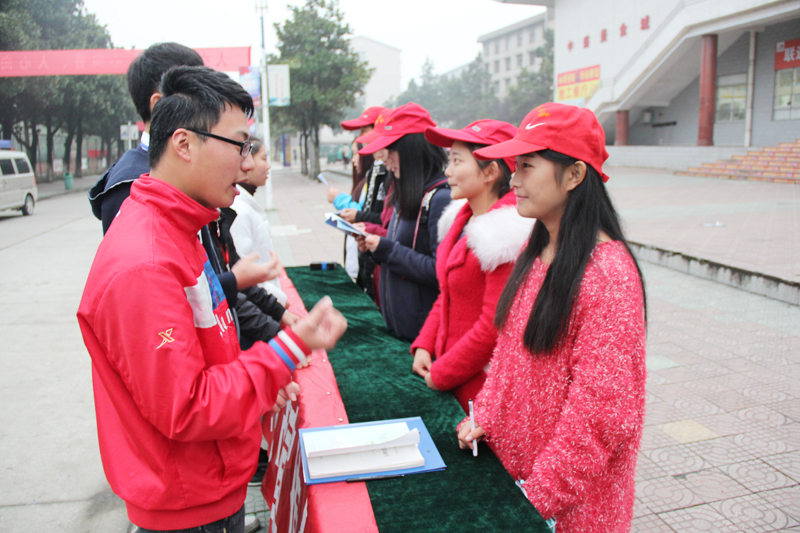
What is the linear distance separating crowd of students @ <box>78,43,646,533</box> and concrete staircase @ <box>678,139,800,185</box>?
54.2 ft

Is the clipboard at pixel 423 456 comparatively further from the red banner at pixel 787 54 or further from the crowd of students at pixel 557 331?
the red banner at pixel 787 54

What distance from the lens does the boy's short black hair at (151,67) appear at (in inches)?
77.0

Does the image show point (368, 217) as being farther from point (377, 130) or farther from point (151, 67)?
point (151, 67)

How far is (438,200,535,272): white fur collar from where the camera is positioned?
1.97 m

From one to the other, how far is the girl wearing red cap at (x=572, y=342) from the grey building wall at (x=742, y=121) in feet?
69.7

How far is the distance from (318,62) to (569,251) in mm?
25635

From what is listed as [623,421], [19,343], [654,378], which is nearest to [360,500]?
[623,421]

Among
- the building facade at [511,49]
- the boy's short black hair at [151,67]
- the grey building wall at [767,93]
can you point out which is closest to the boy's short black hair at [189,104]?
the boy's short black hair at [151,67]

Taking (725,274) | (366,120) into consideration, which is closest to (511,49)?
(725,274)

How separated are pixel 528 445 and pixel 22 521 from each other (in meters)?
2.59

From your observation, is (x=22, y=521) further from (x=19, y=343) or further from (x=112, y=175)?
(x=19, y=343)

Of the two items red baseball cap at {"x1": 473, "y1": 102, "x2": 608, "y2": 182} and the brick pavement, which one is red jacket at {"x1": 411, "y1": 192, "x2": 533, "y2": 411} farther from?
the brick pavement

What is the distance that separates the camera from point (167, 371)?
1.09 m

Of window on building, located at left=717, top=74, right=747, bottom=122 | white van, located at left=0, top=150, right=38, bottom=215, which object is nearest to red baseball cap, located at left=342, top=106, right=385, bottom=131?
white van, located at left=0, top=150, right=38, bottom=215
